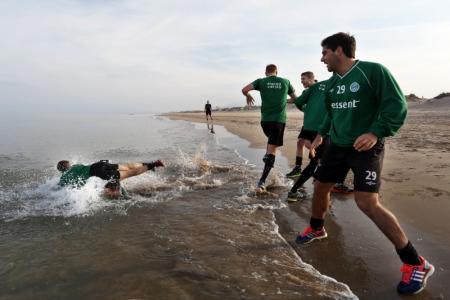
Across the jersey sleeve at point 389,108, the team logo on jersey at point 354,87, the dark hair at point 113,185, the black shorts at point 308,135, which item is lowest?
the dark hair at point 113,185

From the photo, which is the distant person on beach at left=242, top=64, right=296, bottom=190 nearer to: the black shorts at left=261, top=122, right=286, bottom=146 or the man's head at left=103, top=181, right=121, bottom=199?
the black shorts at left=261, top=122, right=286, bottom=146

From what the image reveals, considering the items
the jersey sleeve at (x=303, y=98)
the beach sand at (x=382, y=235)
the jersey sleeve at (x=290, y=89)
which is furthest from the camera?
the jersey sleeve at (x=290, y=89)

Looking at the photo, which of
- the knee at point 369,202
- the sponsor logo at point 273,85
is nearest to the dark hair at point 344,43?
the knee at point 369,202

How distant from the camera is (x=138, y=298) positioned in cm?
288

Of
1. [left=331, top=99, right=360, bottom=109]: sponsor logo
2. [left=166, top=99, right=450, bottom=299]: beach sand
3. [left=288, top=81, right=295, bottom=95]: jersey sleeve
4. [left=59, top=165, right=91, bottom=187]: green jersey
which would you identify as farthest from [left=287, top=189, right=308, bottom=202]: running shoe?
[left=59, top=165, right=91, bottom=187]: green jersey

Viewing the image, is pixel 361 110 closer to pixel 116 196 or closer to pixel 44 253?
pixel 44 253

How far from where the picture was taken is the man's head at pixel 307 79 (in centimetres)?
628

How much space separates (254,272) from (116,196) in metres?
3.31

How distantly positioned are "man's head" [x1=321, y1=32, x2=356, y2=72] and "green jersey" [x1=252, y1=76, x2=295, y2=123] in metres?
2.86

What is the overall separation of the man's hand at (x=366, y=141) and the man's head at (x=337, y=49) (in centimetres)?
73

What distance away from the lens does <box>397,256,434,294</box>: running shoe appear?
113 inches

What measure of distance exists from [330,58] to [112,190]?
4035 mm

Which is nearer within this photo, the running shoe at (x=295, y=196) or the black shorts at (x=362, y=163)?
the black shorts at (x=362, y=163)

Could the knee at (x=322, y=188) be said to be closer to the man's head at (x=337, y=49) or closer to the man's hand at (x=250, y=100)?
the man's head at (x=337, y=49)
